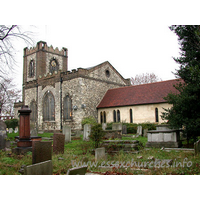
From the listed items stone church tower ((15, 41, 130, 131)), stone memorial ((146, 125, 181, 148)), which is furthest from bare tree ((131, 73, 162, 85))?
stone memorial ((146, 125, 181, 148))

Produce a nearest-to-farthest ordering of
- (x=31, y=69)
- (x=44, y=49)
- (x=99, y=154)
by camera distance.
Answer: (x=99, y=154) → (x=44, y=49) → (x=31, y=69)

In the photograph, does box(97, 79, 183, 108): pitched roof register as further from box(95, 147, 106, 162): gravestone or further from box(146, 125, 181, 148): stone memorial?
box(95, 147, 106, 162): gravestone

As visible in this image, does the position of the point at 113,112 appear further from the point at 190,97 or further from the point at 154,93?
the point at 190,97

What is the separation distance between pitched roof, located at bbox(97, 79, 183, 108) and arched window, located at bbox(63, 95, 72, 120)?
3472mm

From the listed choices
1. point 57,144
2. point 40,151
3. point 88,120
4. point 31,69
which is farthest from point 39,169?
point 31,69

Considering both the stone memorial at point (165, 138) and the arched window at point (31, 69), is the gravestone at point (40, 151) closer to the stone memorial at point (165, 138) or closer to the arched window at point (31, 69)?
the stone memorial at point (165, 138)

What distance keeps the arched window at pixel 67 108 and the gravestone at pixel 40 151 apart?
17.0 metres

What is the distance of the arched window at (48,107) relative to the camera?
2608cm

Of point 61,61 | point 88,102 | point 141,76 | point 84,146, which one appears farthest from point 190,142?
point 141,76

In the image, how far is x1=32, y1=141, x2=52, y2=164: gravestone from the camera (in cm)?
629

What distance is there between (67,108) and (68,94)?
168 cm

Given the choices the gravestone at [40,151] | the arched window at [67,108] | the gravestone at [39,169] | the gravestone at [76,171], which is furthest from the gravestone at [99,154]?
the arched window at [67,108]

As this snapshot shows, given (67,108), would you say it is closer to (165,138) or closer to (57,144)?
(57,144)

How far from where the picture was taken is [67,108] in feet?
79.1
